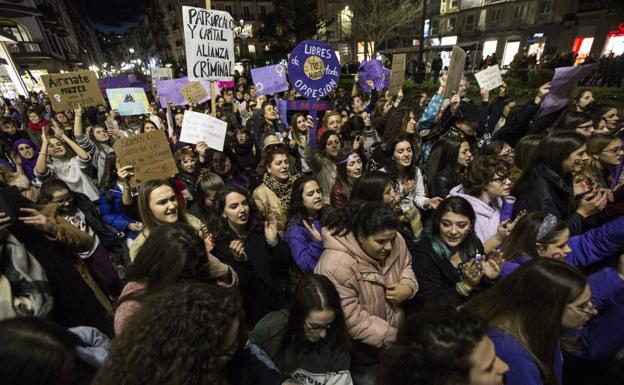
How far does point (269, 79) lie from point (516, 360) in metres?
8.43

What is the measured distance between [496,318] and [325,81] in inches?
153

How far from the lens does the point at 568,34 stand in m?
26.1

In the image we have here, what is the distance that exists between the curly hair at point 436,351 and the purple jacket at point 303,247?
1.26 meters

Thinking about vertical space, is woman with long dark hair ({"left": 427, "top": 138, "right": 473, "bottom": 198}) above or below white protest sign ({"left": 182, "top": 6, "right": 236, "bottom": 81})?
below

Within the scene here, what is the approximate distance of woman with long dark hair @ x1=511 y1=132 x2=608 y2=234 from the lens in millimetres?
2979

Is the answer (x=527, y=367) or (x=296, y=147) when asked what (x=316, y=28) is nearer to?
(x=296, y=147)

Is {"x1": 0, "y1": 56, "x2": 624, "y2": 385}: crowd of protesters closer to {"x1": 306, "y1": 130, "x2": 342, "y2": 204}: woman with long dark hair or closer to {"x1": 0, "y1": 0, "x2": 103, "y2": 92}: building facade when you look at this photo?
{"x1": 306, "y1": 130, "x2": 342, "y2": 204}: woman with long dark hair

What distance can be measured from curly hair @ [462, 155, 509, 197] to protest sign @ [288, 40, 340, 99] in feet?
8.13

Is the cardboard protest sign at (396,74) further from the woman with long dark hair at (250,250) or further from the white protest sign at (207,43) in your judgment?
the woman with long dark hair at (250,250)

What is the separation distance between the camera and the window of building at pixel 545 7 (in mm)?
28150

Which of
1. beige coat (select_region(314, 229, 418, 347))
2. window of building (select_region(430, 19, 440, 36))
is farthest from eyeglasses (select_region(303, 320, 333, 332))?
window of building (select_region(430, 19, 440, 36))

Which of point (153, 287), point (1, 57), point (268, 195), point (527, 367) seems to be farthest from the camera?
point (1, 57)

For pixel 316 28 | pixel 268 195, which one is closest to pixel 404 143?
pixel 268 195

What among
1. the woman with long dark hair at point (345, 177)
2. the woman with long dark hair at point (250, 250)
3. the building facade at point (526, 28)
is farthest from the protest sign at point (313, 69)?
the building facade at point (526, 28)
